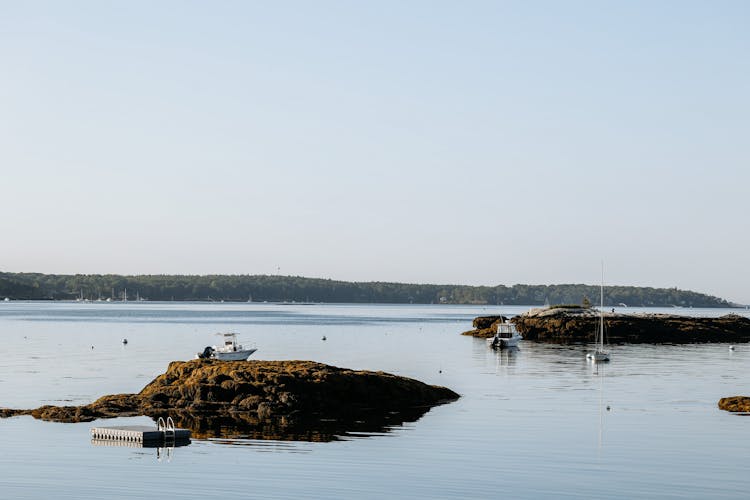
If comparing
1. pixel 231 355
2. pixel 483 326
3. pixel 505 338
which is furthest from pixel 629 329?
pixel 231 355

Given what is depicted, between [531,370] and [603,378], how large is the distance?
9624 mm

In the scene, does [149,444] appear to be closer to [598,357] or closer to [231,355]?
[231,355]

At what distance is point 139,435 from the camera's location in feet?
143

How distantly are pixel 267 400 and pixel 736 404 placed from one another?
2632cm

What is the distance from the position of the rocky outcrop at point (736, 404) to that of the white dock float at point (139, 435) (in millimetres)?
30886

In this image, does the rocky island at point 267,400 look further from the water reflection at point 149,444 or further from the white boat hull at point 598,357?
the white boat hull at point 598,357

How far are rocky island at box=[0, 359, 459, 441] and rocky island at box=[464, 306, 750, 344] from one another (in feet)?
287

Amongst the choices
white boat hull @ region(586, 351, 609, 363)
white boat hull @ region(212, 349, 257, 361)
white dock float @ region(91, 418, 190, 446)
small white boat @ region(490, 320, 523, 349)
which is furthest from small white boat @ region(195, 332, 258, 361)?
white dock float @ region(91, 418, 190, 446)

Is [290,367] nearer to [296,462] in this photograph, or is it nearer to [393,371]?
[296,462]

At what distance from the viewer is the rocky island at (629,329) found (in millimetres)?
145500

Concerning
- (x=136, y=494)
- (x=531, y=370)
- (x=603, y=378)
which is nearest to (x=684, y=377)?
(x=603, y=378)

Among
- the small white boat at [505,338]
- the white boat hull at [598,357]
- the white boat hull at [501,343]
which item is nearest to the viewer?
the white boat hull at [598,357]

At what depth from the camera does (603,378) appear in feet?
260

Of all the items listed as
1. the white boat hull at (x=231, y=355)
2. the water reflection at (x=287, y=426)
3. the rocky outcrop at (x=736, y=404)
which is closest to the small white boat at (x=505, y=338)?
the white boat hull at (x=231, y=355)
